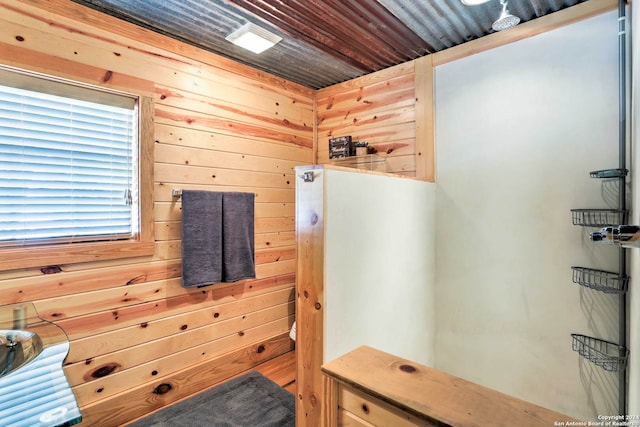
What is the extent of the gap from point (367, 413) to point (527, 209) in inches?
66.3

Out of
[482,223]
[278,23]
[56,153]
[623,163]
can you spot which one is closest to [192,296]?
[56,153]

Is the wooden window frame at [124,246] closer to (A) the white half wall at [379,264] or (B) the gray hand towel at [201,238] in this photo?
(B) the gray hand towel at [201,238]

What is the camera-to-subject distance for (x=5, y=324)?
1.40 m

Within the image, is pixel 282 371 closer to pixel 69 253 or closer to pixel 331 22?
pixel 69 253

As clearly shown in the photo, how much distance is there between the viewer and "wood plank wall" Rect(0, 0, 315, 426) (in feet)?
5.66

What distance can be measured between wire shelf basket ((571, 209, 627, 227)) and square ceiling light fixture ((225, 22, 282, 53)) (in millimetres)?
2072

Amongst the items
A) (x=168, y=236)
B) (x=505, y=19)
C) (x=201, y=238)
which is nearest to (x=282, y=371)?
(x=201, y=238)

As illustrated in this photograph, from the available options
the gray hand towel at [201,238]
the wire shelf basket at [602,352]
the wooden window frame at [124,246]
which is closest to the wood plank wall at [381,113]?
the gray hand towel at [201,238]

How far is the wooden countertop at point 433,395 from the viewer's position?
734 mm

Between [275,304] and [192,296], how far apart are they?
0.77 meters

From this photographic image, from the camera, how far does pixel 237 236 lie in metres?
2.40

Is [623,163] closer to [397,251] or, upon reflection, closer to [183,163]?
[397,251]

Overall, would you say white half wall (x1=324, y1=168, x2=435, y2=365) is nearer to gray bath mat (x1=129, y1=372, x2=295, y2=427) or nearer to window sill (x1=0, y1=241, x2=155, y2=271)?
gray bath mat (x1=129, y1=372, x2=295, y2=427)

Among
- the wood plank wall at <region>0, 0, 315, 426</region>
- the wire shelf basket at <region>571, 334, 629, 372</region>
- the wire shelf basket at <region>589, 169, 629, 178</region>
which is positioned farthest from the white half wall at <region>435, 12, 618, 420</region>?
the wood plank wall at <region>0, 0, 315, 426</region>
